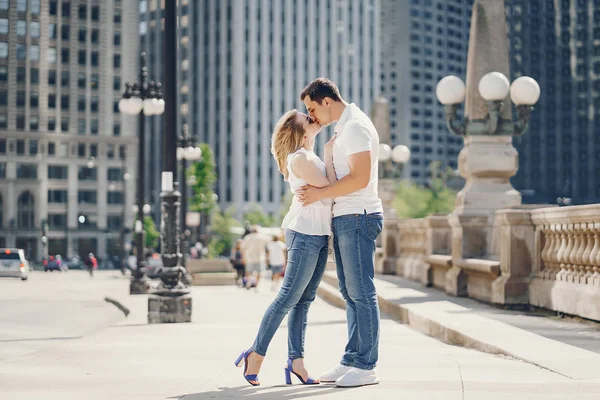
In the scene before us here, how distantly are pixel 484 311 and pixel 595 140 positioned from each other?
15519cm

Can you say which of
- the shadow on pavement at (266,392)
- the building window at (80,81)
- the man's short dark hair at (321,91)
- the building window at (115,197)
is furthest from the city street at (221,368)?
the building window at (80,81)

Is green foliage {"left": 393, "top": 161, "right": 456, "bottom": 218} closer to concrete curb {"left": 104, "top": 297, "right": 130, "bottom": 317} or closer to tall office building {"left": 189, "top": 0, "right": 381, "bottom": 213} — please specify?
tall office building {"left": 189, "top": 0, "right": 381, "bottom": 213}

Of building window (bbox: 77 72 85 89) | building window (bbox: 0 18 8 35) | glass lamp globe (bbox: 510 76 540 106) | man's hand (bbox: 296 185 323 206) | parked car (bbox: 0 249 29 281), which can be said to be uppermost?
building window (bbox: 0 18 8 35)

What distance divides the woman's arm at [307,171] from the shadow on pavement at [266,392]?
128cm

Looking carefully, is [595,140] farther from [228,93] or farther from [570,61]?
[228,93]

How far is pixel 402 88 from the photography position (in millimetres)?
178125

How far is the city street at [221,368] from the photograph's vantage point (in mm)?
6172

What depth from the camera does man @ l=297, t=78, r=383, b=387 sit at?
6.46 meters

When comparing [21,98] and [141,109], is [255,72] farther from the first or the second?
[141,109]

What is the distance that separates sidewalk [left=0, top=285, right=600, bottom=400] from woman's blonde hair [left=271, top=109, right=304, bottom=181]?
1509 millimetres

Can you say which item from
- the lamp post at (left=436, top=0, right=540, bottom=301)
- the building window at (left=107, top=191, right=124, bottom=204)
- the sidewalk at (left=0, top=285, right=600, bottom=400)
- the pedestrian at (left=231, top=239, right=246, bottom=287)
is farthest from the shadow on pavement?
the building window at (left=107, top=191, right=124, bottom=204)

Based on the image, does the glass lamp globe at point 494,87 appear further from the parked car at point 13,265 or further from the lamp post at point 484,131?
the parked car at point 13,265

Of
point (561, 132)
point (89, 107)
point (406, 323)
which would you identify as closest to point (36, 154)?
point (89, 107)

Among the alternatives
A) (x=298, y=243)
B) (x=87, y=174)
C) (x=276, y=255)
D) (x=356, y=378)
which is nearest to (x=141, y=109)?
(x=276, y=255)
